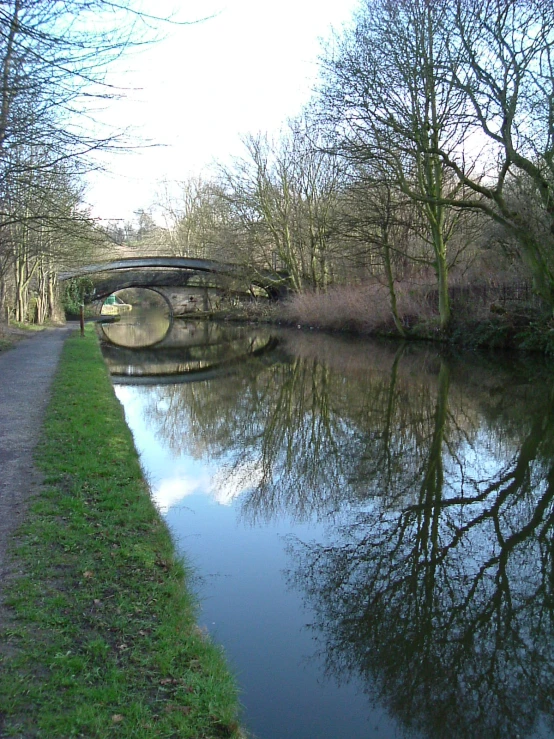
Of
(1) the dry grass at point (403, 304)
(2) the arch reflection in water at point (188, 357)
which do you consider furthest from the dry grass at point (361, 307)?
(2) the arch reflection in water at point (188, 357)

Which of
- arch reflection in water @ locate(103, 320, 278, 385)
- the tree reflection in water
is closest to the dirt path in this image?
the tree reflection in water

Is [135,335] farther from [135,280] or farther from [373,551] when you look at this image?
[373,551]

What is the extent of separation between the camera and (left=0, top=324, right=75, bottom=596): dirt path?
204 inches

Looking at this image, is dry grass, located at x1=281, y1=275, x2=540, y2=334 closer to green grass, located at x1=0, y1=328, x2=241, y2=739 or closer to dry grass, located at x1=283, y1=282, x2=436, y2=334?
dry grass, located at x1=283, y1=282, x2=436, y2=334

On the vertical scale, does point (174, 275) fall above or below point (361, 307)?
above

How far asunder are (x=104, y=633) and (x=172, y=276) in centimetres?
4569

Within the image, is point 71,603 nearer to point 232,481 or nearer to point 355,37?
point 232,481

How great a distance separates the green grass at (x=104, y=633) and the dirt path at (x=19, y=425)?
15 centimetres

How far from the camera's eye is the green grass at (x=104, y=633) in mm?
2895

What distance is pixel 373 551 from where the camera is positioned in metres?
5.66

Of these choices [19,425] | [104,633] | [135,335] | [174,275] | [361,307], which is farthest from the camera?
[174,275]

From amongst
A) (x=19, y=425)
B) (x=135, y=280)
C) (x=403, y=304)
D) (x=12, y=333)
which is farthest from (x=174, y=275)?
(x=19, y=425)

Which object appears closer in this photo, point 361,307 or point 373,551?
point 373,551

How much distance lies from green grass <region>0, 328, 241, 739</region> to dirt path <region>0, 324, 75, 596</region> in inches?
6.0
